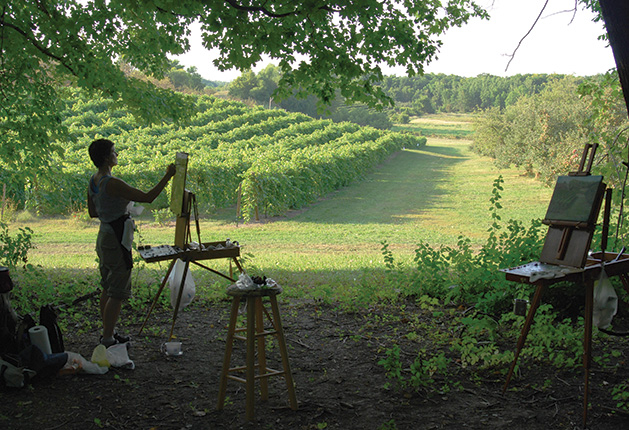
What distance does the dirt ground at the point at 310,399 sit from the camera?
10.3 ft

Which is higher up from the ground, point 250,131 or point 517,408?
point 250,131

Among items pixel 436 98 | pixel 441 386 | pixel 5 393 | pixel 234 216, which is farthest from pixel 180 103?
pixel 436 98

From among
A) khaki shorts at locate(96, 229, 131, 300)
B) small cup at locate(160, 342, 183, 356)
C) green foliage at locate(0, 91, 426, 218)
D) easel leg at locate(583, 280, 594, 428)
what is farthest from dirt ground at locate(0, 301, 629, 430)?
green foliage at locate(0, 91, 426, 218)

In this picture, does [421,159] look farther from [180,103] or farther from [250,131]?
[180,103]

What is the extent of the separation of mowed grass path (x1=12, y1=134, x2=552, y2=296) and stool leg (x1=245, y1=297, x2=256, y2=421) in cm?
261

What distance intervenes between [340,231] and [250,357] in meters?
11.5

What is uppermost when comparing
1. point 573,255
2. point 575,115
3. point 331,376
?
point 575,115

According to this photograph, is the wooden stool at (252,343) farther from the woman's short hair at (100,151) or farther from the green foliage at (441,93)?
the green foliage at (441,93)

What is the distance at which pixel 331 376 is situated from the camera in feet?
13.1

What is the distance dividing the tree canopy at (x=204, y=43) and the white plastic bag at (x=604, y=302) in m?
2.71

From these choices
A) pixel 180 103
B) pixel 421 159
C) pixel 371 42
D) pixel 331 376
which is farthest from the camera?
pixel 421 159

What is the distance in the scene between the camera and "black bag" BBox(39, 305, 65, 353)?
382 centimetres

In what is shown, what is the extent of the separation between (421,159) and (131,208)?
114 ft

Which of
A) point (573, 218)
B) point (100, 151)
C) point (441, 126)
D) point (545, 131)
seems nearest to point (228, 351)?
point (100, 151)
